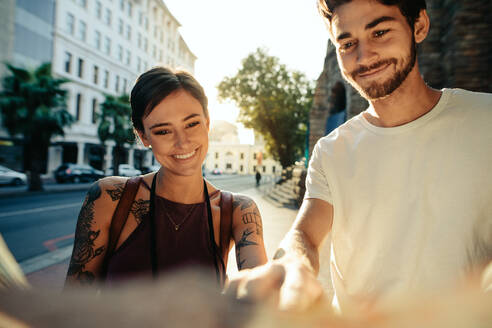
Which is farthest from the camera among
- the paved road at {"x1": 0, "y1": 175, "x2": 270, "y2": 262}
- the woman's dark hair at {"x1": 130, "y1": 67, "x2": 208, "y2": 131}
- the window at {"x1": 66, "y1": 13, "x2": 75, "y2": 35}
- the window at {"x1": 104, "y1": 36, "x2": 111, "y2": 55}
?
the window at {"x1": 104, "y1": 36, "x2": 111, "y2": 55}

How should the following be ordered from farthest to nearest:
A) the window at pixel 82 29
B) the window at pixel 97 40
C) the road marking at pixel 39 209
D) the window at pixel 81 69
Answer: the window at pixel 97 40, the window at pixel 81 69, the window at pixel 82 29, the road marking at pixel 39 209

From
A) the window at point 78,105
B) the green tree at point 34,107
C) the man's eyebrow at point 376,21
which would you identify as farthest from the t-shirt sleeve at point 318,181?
the window at point 78,105

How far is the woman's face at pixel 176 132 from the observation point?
180cm

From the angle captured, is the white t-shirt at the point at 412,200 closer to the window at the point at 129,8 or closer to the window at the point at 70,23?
the window at the point at 70,23

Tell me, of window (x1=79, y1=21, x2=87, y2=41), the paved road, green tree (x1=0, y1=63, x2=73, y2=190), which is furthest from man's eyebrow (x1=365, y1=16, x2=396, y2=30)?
window (x1=79, y1=21, x2=87, y2=41)

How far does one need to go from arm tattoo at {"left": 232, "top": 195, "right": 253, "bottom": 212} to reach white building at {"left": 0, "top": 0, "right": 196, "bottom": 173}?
2386 centimetres

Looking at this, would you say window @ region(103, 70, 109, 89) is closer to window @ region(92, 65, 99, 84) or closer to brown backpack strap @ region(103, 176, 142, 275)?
window @ region(92, 65, 99, 84)

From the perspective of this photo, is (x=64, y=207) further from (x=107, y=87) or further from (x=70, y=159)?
(x=107, y=87)

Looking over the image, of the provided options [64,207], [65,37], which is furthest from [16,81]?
[65,37]

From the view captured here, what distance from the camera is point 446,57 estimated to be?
5535 mm

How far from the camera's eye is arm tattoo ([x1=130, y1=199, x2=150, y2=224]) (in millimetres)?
1764

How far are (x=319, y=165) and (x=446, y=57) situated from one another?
5.51m

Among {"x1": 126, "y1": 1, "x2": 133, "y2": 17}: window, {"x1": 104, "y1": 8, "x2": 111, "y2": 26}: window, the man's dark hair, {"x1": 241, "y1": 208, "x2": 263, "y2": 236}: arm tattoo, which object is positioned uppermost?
{"x1": 126, "y1": 1, "x2": 133, "y2": 17}: window

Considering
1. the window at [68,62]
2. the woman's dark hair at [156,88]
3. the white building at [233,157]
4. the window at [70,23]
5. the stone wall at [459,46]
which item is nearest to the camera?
the woman's dark hair at [156,88]
